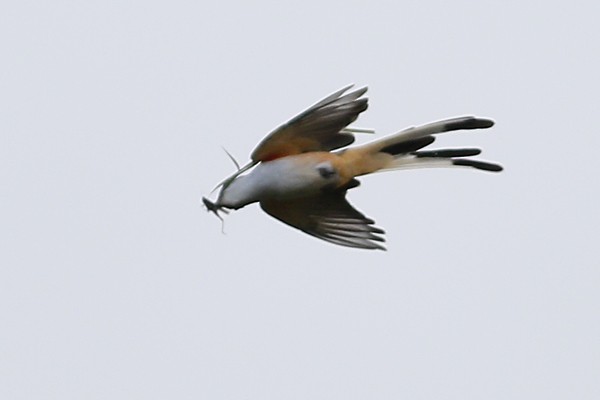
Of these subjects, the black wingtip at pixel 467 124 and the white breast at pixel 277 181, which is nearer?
the white breast at pixel 277 181

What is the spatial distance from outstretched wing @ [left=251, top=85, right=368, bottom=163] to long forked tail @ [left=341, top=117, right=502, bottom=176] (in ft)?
0.45

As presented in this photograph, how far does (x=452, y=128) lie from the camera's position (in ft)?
31.1

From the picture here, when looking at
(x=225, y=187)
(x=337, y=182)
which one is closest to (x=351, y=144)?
(x=337, y=182)

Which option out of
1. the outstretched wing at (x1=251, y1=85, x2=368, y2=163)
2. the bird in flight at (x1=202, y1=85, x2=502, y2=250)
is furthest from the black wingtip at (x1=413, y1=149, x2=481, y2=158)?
the outstretched wing at (x1=251, y1=85, x2=368, y2=163)

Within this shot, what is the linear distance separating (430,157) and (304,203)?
0.82m

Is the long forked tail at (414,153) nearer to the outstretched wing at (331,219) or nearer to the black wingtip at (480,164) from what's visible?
the black wingtip at (480,164)

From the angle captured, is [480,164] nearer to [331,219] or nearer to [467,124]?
[467,124]

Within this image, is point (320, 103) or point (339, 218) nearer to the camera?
point (320, 103)

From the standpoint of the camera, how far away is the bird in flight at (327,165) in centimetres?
916

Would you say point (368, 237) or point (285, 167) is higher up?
point (285, 167)

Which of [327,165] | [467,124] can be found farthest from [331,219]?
[467,124]

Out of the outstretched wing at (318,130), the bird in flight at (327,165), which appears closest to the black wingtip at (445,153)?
the bird in flight at (327,165)

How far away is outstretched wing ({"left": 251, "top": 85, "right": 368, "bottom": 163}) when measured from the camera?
359 inches

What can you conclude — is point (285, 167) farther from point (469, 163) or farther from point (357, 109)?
point (469, 163)
